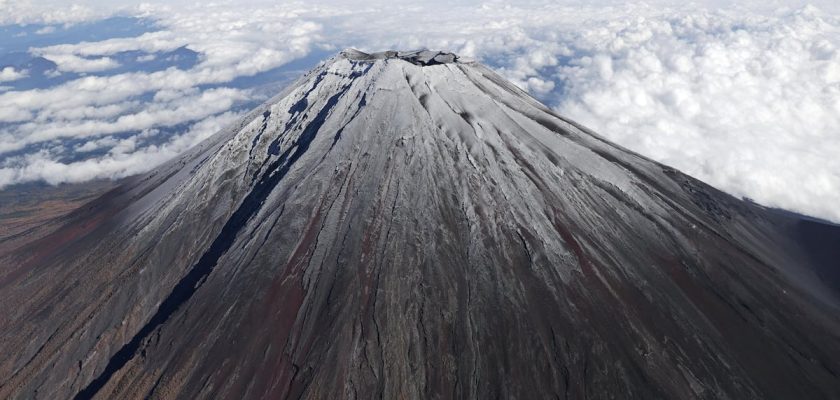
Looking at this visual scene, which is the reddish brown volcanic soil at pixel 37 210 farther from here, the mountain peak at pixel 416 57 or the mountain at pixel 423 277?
the mountain peak at pixel 416 57

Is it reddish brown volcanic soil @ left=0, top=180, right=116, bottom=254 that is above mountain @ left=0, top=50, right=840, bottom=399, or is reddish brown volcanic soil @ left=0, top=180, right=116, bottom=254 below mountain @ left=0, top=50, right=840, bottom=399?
below

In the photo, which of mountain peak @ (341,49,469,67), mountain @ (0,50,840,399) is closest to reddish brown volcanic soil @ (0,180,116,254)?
mountain @ (0,50,840,399)

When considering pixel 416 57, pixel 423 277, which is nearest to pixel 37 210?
pixel 416 57

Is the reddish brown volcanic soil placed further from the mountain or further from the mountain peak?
the mountain peak

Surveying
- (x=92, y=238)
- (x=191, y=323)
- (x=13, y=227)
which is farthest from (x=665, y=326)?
(x=13, y=227)

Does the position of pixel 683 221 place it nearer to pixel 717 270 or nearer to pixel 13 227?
pixel 717 270

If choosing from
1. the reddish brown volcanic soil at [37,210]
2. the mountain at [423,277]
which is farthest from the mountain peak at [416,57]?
the reddish brown volcanic soil at [37,210]
